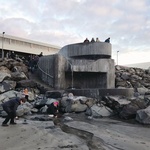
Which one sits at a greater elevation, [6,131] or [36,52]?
[36,52]

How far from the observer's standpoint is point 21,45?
38.5 meters

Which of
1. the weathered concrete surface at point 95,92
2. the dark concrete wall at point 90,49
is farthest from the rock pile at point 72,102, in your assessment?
the dark concrete wall at point 90,49

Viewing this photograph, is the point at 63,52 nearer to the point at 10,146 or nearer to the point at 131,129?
the point at 131,129

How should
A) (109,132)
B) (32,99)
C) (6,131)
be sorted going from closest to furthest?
(6,131) < (109,132) < (32,99)

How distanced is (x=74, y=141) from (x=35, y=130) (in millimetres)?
1835

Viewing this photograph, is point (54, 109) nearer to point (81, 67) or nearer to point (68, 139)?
point (68, 139)

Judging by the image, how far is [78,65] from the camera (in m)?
18.7

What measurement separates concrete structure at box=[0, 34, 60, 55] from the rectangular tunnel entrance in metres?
16.6

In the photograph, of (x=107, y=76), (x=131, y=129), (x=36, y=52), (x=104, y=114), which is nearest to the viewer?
(x=131, y=129)

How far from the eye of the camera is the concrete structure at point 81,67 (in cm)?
1869

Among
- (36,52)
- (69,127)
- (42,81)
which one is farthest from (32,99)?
(36,52)

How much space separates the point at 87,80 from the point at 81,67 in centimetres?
204

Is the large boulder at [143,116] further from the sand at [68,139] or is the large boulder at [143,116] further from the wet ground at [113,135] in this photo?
the sand at [68,139]

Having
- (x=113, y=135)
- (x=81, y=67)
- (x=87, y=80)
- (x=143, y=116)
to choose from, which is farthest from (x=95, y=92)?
(x=113, y=135)
